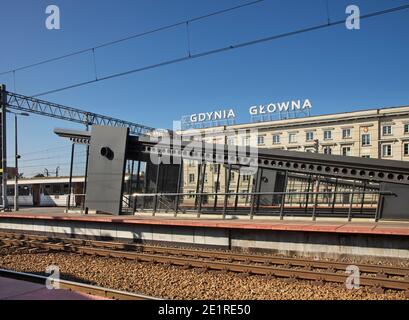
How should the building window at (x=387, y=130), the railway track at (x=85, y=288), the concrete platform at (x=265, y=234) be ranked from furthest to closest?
the building window at (x=387, y=130) → the concrete platform at (x=265, y=234) → the railway track at (x=85, y=288)

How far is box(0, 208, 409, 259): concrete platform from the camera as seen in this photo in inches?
429

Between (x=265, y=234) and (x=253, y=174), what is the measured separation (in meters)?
5.81

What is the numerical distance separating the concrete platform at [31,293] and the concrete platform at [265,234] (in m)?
7.00

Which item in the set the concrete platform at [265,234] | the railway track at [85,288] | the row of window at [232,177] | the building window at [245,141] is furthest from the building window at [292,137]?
the railway track at [85,288]

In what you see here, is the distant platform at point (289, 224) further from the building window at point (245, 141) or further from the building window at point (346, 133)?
the building window at point (346, 133)

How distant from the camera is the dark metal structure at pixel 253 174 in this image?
1405 centimetres

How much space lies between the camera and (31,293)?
6.80 metres

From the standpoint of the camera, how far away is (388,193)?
Answer: 45.2ft

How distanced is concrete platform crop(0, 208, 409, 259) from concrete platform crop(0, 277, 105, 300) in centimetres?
700

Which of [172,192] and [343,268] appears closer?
[343,268]

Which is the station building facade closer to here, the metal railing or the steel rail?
the metal railing

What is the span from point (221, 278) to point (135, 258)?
355 cm
